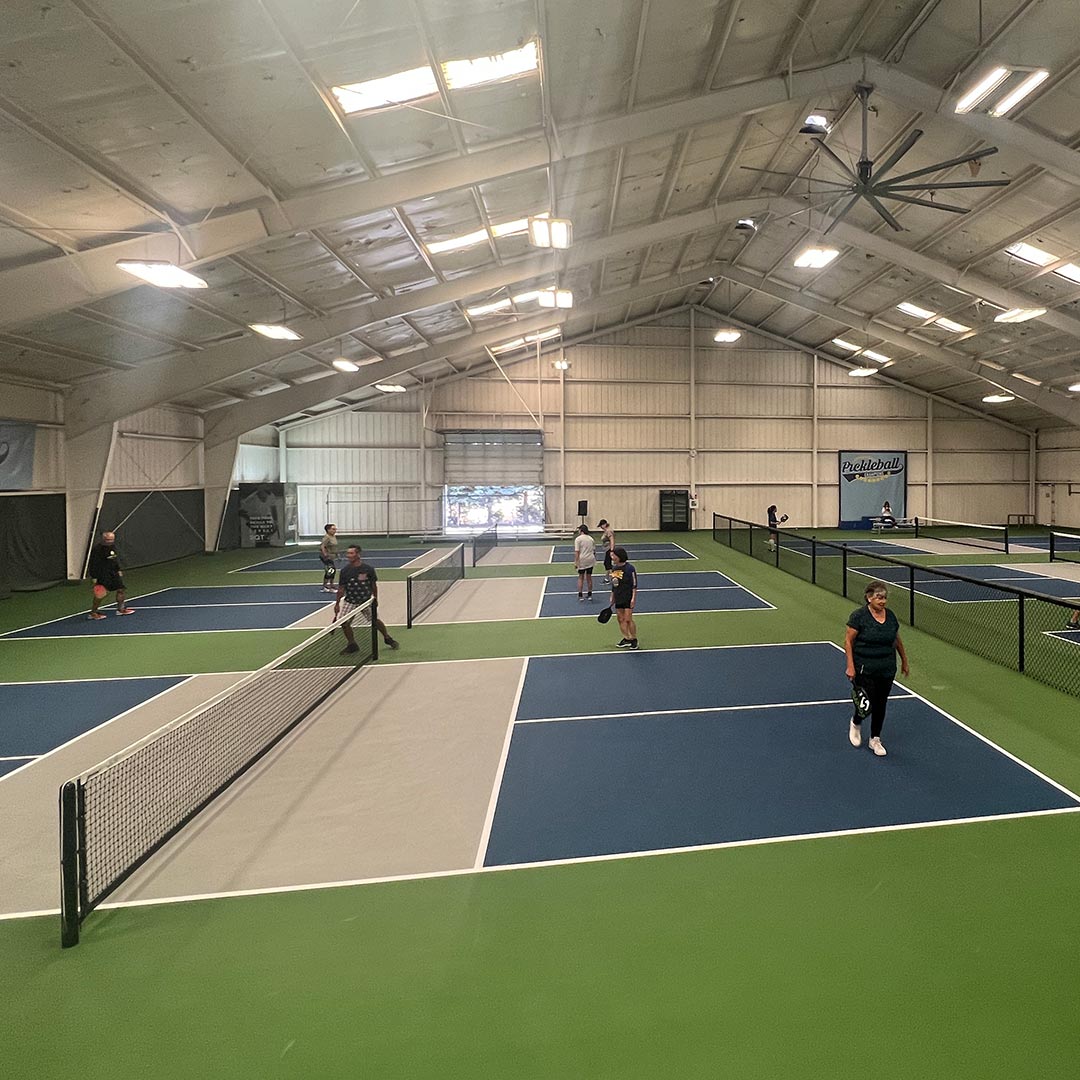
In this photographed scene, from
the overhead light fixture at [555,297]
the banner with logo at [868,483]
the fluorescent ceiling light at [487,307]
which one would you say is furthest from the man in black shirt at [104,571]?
the banner with logo at [868,483]

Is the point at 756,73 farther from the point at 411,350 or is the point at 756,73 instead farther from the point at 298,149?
the point at 411,350

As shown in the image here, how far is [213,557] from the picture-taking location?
85.2 ft

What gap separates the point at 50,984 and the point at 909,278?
1040 inches

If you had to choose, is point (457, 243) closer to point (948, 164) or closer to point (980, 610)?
point (948, 164)

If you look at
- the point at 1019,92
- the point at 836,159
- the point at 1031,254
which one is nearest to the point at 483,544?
the point at 836,159

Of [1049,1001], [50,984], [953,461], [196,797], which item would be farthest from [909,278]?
[50,984]

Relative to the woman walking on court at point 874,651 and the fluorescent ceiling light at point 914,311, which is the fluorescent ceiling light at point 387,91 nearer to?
the woman walking on court at point 874,651

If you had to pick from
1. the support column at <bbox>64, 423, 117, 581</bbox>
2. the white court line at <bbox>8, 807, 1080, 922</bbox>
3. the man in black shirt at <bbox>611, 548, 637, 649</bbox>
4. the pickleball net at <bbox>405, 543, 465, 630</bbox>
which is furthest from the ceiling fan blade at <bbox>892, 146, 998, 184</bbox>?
the support column at <bbox>64, 423, 117, 581</bbox>

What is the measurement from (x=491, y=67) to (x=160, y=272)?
18.2 ft

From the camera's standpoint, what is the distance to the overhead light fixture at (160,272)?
903 centimetres

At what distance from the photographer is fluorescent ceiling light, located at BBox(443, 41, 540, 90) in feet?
29.0

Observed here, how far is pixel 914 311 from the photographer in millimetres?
24484

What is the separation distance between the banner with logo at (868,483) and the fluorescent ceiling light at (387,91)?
1213 inches

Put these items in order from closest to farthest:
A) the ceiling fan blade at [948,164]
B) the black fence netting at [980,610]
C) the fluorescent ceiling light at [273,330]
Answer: the black fence netting at [980,610]
the ceiling fan blade at [948,164]
the fluorescent ceiling light at [273,330]
